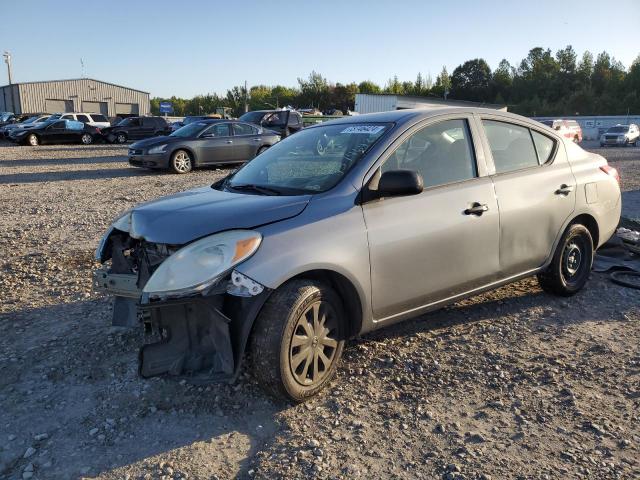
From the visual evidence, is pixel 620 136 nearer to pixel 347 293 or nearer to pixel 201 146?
pixel 201 146

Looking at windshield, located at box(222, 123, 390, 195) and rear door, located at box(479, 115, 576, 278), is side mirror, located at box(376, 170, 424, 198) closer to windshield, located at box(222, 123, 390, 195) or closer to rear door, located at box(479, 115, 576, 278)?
windshield, located at box(222, 123, 390, 195)

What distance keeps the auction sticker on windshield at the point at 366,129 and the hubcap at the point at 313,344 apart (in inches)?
53.3

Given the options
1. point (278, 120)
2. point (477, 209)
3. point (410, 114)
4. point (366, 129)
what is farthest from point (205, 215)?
point (278, 120)

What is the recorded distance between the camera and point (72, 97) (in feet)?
209

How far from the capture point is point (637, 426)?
2.93 m

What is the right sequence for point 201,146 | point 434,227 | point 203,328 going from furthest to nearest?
point 201,146 → point 434,227 → point 203,328

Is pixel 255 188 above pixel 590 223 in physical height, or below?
above

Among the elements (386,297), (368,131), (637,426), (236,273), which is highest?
(368,131)

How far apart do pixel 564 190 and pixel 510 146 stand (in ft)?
2.12

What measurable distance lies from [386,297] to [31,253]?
191 inches

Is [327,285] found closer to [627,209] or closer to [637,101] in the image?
[627,209]

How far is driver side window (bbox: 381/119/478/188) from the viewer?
12.2 ft

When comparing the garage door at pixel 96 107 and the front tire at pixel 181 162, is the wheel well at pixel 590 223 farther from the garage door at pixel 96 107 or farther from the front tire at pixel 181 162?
the garage door at pixel 96 107

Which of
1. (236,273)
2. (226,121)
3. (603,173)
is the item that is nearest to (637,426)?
(236,273)
